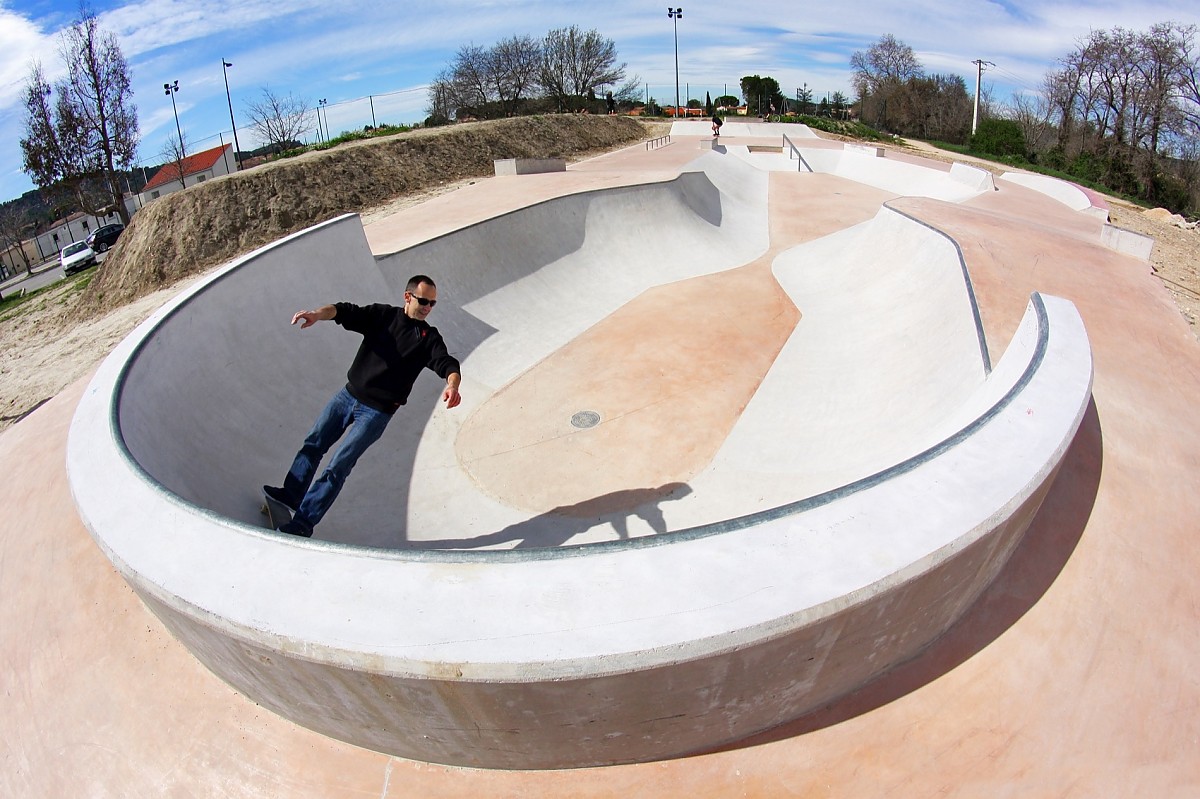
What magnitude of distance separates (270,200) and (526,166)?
24.1 feet

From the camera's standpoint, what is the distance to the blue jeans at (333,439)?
13.2ft

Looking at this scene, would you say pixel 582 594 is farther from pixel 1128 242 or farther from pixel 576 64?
pixel 576 64

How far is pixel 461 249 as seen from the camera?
10164 mm

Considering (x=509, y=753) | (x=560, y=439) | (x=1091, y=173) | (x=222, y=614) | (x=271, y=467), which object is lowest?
(x=1091, y=173)

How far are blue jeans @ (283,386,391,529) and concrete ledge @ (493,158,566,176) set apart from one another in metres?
16.2

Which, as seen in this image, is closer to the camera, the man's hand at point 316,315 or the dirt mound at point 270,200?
the man's hand at point 316,315

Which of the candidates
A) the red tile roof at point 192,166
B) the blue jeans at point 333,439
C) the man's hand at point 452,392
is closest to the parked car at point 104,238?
the red tile roof at point 192,166

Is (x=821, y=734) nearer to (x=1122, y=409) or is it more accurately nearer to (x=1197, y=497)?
(x=1197, y=497)

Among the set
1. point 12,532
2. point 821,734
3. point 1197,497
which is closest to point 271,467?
point 12,532

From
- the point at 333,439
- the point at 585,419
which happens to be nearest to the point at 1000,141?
the point at 585,419

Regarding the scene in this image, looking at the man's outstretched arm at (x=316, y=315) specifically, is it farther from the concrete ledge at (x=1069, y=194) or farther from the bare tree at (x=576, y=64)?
the bare tree at (x=576, y=64)

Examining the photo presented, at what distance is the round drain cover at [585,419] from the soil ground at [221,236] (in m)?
7.42

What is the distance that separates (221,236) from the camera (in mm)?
15383

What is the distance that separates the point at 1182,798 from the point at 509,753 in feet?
9.19
